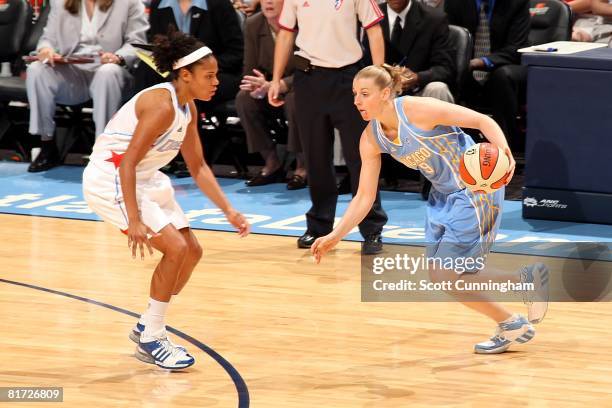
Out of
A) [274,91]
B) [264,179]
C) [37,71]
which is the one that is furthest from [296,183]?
[37,71]

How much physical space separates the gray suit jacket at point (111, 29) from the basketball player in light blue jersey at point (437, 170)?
5177 mm

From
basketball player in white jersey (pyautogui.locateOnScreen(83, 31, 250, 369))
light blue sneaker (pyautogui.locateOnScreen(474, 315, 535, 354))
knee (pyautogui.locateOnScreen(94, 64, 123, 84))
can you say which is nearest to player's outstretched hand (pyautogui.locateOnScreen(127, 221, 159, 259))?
basketball player in white jersey (pyautogui.locateOnScreen(83, 31, 250, 369))

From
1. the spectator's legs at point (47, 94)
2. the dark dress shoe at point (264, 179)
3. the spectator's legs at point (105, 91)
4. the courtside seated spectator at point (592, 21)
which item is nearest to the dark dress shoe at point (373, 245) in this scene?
the dark dress shoe at point (264, 179)

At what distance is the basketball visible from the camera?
5324 millimetres

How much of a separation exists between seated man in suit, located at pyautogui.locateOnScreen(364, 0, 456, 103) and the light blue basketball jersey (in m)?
3.67

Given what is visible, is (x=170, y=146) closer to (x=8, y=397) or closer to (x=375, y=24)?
(x=8, y=397)

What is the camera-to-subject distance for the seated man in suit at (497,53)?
9.64m

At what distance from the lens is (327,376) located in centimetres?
550

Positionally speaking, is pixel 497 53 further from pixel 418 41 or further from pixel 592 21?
pixel 592 21

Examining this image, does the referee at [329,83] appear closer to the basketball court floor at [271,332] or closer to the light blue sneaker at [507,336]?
the basketball court floor at [271,332]

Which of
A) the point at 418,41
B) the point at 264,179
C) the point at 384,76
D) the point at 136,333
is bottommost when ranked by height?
the point at 264,179

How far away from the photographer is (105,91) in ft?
33.6

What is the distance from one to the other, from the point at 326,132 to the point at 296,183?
1951 mm

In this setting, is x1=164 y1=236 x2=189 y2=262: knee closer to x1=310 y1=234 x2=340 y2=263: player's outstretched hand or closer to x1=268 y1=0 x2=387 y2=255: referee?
x1=310 y1=234 x2=340 y2=263: player's outstretched hand
